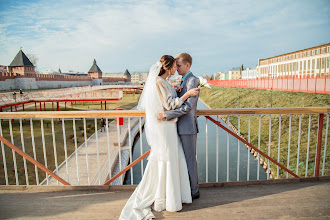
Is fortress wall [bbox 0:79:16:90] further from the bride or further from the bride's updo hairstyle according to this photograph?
the bride's updo hairstyle

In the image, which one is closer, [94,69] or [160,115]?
[160,115]

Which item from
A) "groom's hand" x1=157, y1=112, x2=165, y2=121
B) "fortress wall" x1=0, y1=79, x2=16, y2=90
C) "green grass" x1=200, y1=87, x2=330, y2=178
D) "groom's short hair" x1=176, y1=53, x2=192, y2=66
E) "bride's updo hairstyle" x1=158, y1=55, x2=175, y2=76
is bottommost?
"green grass" x1=200, y1=87, x2=330, y2=178

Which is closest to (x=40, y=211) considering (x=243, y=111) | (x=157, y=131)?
(x=157, y=131)

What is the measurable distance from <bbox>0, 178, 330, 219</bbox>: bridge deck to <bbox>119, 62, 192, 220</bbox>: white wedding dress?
0.13 metres

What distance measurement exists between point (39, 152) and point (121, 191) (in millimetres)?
10243

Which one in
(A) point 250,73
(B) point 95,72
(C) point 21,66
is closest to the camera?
(C) point 21,66

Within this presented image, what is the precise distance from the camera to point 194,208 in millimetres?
2461

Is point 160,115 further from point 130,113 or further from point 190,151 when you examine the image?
point 130,113

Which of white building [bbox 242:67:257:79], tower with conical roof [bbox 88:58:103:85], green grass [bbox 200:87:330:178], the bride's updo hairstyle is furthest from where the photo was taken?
white building [bbox 242:67:257:79]

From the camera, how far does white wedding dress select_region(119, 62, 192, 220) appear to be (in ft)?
7.71

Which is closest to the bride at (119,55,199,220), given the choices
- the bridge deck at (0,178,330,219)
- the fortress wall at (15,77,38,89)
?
the bridge deck at (0,178,330,219)

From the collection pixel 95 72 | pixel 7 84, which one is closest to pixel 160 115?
pixel 7 84

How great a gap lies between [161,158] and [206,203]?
32.0 inches

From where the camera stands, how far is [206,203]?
101 inches
